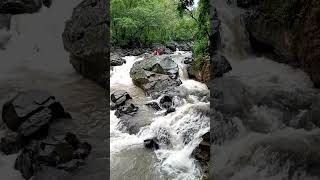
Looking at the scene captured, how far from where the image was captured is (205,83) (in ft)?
38.6

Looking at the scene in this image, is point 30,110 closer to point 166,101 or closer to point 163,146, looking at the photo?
point 163,146

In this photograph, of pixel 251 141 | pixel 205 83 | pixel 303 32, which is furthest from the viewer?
pixel 205 83

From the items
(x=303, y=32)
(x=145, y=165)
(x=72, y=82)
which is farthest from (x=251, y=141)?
(x=72, y=82)

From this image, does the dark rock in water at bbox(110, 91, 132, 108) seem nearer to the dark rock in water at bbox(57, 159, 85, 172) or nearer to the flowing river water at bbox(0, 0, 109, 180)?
the flowing river water at bbox(0, 0, 109, 180)

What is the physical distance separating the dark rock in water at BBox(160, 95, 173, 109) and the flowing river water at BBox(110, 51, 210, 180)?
0.19 meters

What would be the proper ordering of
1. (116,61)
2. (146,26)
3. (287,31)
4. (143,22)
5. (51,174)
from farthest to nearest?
(146,26), (143,22), (116,61), (287,31), (51,174)

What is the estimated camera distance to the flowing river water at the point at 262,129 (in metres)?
6.22

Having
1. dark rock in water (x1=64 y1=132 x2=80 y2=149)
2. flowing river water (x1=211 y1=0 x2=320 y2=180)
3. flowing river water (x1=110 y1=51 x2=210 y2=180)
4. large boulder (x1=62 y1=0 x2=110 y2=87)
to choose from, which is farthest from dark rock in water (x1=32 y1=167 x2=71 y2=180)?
large boulder (x1=62 y1=0 x2=110 y2=87)

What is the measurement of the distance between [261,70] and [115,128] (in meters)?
4.16

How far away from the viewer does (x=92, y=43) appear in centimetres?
1079

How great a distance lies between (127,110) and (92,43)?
2.40m

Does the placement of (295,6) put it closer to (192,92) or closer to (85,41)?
(192,92)

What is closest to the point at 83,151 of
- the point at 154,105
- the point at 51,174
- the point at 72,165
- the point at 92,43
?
the point at 72,165

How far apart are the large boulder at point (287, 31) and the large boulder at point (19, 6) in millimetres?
8569
